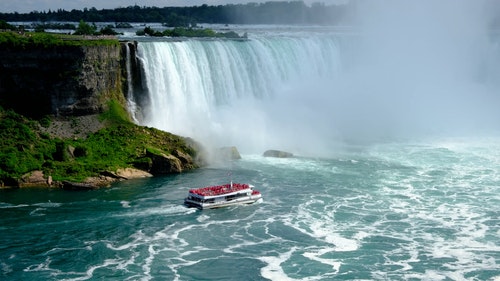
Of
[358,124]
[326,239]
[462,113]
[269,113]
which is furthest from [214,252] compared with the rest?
[462,113]

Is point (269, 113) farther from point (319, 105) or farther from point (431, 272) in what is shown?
point (431, 272)

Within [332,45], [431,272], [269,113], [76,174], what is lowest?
[431,272]

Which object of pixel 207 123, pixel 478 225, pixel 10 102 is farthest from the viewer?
pixel 207 123

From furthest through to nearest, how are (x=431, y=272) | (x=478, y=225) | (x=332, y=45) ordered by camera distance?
(x=332, y=45)
(x=478, y=225)
(x=431, y=272)

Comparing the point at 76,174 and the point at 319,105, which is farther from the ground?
the point at 319,105

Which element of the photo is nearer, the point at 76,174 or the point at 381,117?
the point at 76,174

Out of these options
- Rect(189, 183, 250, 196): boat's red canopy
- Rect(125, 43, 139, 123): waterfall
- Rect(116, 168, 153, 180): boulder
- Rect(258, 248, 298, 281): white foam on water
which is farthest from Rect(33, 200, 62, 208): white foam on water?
Rect(125, 43, 139, 123): waterfall

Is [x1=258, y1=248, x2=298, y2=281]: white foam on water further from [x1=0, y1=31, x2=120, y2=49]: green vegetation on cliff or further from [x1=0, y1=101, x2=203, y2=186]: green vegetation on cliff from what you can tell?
[x1=0, y1=31, x2=120, y2=49]: green vegetation on cliff
